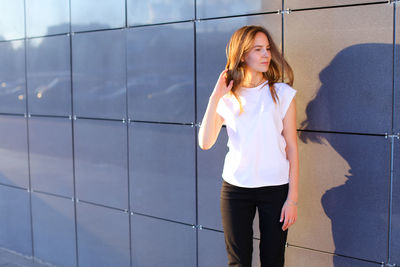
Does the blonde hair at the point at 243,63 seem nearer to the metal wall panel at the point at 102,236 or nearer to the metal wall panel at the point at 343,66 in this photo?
the metal wall panel at the point at 343,66

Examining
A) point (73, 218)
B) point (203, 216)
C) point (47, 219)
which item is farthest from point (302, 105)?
point (47, 219)

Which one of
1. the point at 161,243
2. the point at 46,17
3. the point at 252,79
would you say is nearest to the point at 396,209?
the point at 252,79

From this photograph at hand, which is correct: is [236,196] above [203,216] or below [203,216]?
above

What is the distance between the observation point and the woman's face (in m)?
2.81

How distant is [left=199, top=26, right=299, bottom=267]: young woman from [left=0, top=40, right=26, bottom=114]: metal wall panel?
271cm

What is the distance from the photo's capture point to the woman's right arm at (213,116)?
2869 millimetres

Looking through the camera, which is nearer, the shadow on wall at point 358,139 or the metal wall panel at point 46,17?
the shadow on wall at point 358,139

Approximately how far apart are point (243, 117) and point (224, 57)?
0.74 metres

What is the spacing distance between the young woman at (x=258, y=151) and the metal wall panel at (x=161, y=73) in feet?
2.57

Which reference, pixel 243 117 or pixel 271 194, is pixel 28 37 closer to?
pixel 243 117

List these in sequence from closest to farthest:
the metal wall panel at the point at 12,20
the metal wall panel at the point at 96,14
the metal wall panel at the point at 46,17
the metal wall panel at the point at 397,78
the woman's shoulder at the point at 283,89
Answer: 1. the metal wall panel at the point at 397,78
2. the woman's shoulder at the point at 283,89
3. the metal wall panel at the point at 96,14
4. the metal wall panel at the point at 46,17
5. the metal wall panel at the point at 12,20

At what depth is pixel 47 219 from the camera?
191 inches

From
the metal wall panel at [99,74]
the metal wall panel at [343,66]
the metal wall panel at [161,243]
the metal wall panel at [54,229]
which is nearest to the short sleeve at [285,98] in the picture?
the metal wall panel at [343,66]

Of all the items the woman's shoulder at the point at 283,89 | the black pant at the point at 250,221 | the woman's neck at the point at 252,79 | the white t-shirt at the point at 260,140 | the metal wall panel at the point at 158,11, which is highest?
the metal wall panel at the point at 158,11
